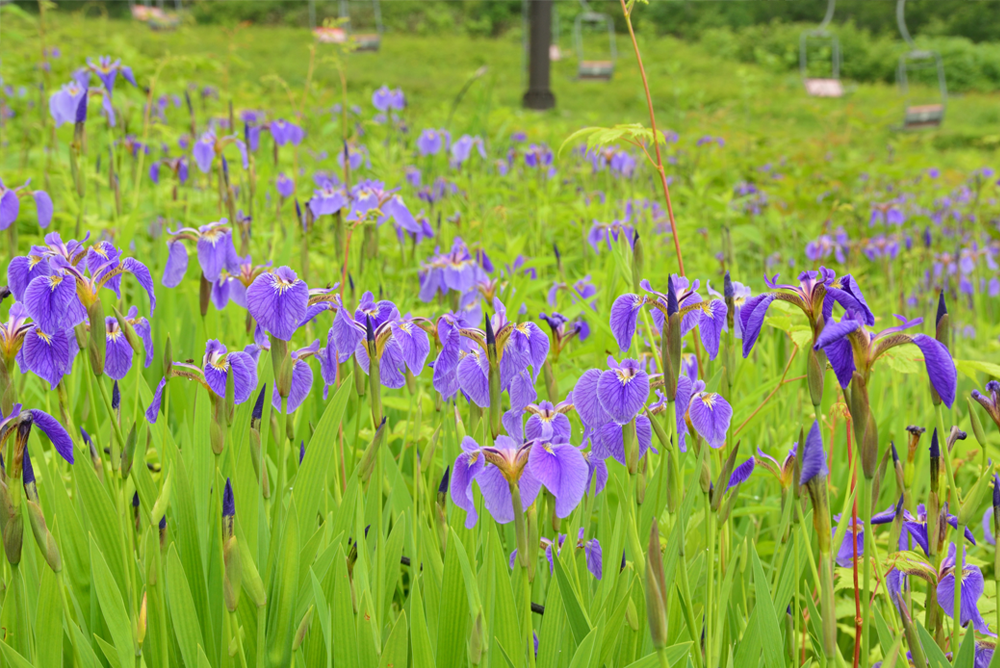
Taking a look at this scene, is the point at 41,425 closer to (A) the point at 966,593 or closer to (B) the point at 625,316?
(B) the point at 625,316

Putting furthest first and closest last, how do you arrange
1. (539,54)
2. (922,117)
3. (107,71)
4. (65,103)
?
1. (922,117)
2. (539,54)
3. (107,71)
4. (65,103)

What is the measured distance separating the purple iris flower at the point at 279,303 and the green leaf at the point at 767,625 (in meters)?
0.76

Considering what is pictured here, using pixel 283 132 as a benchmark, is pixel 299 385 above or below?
below

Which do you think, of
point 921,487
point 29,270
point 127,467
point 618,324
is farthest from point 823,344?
point 921,487

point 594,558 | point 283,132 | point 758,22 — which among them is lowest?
point 594,558

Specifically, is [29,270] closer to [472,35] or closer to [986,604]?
[986,604]

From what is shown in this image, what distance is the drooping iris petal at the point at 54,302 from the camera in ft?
3.25

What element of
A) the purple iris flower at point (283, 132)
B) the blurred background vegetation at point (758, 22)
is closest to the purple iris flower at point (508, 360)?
the purple iris flower at point (283, 132)

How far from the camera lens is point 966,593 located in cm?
111

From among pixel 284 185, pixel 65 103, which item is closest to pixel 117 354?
pixel 65 103

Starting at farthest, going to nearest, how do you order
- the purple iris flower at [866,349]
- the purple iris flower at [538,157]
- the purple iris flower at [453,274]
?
the purple iris flower at [538,157] < the purple iris flower at [453,274] < the purple iris flower at [866,349]

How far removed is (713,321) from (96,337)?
2.85ft

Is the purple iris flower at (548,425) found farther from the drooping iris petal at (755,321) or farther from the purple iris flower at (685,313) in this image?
the drooping iris petal at (755,321)

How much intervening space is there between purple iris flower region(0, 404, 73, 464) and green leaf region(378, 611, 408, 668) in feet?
1.53
